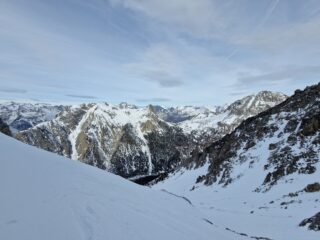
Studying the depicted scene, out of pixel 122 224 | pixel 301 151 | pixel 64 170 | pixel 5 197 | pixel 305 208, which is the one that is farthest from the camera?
pixel 301 151

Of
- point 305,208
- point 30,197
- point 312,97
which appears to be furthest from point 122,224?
point 312,97

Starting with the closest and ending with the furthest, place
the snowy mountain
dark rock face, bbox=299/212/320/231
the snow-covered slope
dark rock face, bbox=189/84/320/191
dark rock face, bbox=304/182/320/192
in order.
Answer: the snow-covered slope < dark rock face, bbox=299/212/320/231 < the snowy mountain < dark rock face, bbox=304/182/320/192 < dark rock face, bbox=189/84/320/191

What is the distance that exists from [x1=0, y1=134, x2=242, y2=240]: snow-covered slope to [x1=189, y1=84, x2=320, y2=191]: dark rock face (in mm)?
44831

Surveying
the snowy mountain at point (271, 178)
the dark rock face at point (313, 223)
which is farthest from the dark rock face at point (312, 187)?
the dark rock face at point (313, 223)

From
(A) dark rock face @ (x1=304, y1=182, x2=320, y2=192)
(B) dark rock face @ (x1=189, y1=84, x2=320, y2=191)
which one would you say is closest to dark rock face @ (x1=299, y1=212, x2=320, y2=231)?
(A) dark rock face @ (x1=304, y1=182, x2=320, y2=192)

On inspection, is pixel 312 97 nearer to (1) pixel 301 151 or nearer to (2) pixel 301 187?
(1) pixel 301 151

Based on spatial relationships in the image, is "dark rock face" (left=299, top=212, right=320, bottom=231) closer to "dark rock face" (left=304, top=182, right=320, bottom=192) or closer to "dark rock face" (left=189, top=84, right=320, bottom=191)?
"dark rock face" (left=304, top=182, right=320, bottom=192)

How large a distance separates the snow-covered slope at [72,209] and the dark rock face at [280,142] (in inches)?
1765

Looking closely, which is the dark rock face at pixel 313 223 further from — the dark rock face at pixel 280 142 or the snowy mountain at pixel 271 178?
the dark rock face at pixel 280 142

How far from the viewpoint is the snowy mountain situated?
35.2m

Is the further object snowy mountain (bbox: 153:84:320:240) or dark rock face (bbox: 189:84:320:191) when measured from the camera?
dark rock face (bbox: 189:84:320:191)

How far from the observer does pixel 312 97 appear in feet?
258

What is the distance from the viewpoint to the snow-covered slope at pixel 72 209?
9.23m

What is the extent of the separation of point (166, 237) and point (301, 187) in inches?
1683
